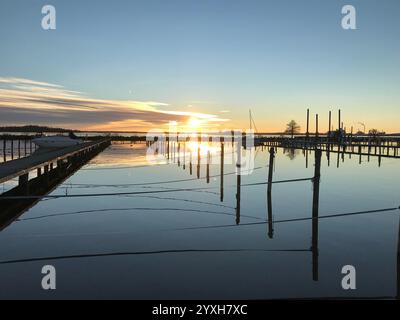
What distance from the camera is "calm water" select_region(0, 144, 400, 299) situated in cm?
1017

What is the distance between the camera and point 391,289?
33.9 ft

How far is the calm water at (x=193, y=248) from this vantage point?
10.2 m

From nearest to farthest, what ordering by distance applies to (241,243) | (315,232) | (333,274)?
(333,274)
(315,232)
(241,243)

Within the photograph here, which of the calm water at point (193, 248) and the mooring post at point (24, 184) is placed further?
the mooring post at point (24, 184)

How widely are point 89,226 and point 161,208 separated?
198 inches

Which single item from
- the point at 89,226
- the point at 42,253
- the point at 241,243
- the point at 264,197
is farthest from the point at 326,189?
the point at 42,253

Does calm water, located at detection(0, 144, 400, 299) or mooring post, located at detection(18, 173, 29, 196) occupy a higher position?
mooring post, located at detection(18, 173, 29, 196)

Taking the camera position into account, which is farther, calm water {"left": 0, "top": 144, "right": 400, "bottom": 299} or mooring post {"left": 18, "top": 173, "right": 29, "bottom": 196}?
mooring post {"left": 18, "top": 173, "right": 29, "bottom": 196}

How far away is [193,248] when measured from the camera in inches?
536

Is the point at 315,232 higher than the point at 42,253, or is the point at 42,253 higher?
the point at 315,232

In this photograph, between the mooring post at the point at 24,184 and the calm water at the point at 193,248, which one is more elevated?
the mooring post at the point at 24,184

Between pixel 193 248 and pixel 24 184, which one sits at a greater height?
pixel 24 184
